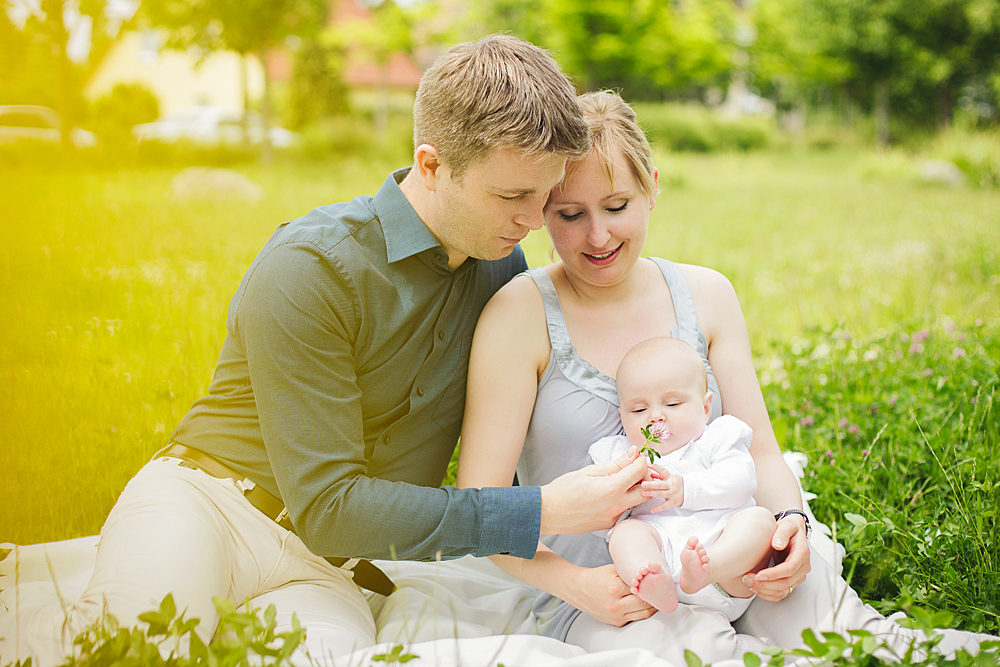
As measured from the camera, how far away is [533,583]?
2.09 meters

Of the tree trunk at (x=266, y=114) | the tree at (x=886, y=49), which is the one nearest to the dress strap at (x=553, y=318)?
the tree trunk at (x=266, y=114)

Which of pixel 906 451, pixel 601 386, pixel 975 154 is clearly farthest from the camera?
pixel 975 154

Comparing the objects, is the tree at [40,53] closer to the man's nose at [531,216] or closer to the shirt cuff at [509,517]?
the man's nose at [531,216]

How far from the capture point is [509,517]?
1896 millimetres

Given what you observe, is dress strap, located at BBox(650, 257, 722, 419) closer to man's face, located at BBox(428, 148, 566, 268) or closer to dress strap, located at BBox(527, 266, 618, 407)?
dress strap, located at BBox(527, 266, 618, 407)

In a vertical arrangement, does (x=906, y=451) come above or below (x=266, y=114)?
below

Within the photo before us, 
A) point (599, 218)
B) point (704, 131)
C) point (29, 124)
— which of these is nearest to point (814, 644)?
point (599, 218)

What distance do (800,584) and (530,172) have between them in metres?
1.35

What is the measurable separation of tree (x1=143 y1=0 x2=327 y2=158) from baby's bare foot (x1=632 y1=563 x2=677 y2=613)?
15.5m

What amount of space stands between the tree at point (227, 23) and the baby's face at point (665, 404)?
595 inches

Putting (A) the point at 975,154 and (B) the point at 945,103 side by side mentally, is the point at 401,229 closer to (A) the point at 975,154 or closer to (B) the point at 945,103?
(A) the point at 975,154

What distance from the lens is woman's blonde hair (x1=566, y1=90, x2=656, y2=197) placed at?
218cm

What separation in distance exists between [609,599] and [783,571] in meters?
0.45

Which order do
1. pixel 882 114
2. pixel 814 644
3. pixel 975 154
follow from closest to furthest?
pixel 814 644
pixel 975 154
pixel 882 114
